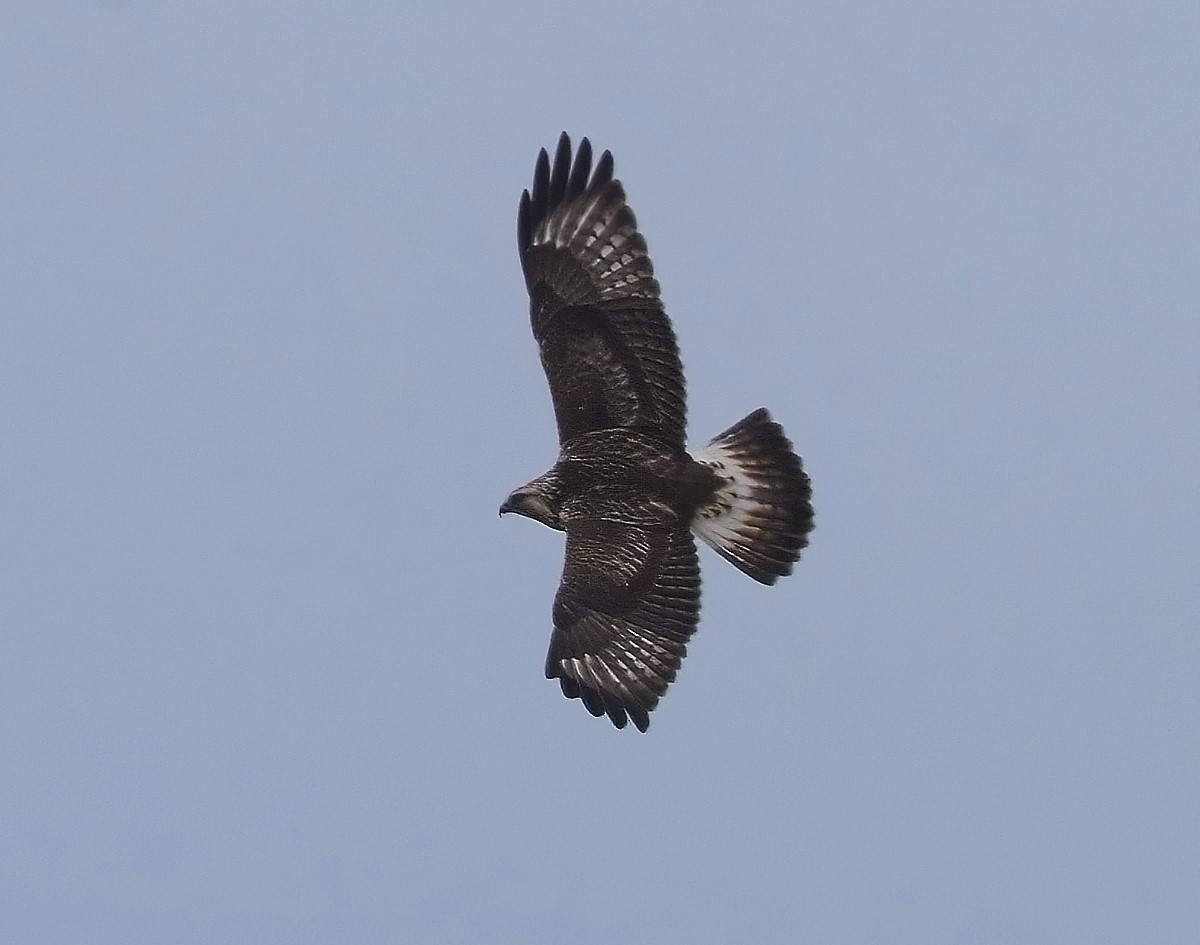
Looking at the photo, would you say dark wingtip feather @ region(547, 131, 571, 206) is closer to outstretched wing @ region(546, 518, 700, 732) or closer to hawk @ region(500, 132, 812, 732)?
hawk @ region(500, 132, 812, 732)

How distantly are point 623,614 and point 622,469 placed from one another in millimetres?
638

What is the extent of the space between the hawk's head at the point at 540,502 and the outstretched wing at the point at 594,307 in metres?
0.27

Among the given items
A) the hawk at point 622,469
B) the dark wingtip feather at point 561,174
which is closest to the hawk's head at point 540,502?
the hawk at point 622,469

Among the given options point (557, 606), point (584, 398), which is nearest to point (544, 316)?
point (584, 398)

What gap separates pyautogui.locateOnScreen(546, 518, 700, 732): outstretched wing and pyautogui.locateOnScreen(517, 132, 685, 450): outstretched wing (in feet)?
1.54

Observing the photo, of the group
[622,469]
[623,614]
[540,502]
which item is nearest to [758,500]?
[622,469]

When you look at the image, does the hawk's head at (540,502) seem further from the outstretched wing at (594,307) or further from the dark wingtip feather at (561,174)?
the dark wingtip feather at (561,174)

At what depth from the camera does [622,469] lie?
43.7ft

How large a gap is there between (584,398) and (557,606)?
93 centimetres

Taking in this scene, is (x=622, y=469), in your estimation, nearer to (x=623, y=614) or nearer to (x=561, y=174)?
(x=623, y=614)

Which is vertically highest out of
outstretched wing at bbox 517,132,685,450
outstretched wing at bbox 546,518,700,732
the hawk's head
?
outstretched wing at bbox 517,132,685,450

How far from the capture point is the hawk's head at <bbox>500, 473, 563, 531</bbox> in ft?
44.4

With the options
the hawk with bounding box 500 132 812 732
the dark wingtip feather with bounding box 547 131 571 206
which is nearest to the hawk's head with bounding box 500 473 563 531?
the hawk with bounding box 500 132 812 732

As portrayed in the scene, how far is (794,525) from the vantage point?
13.5 m
